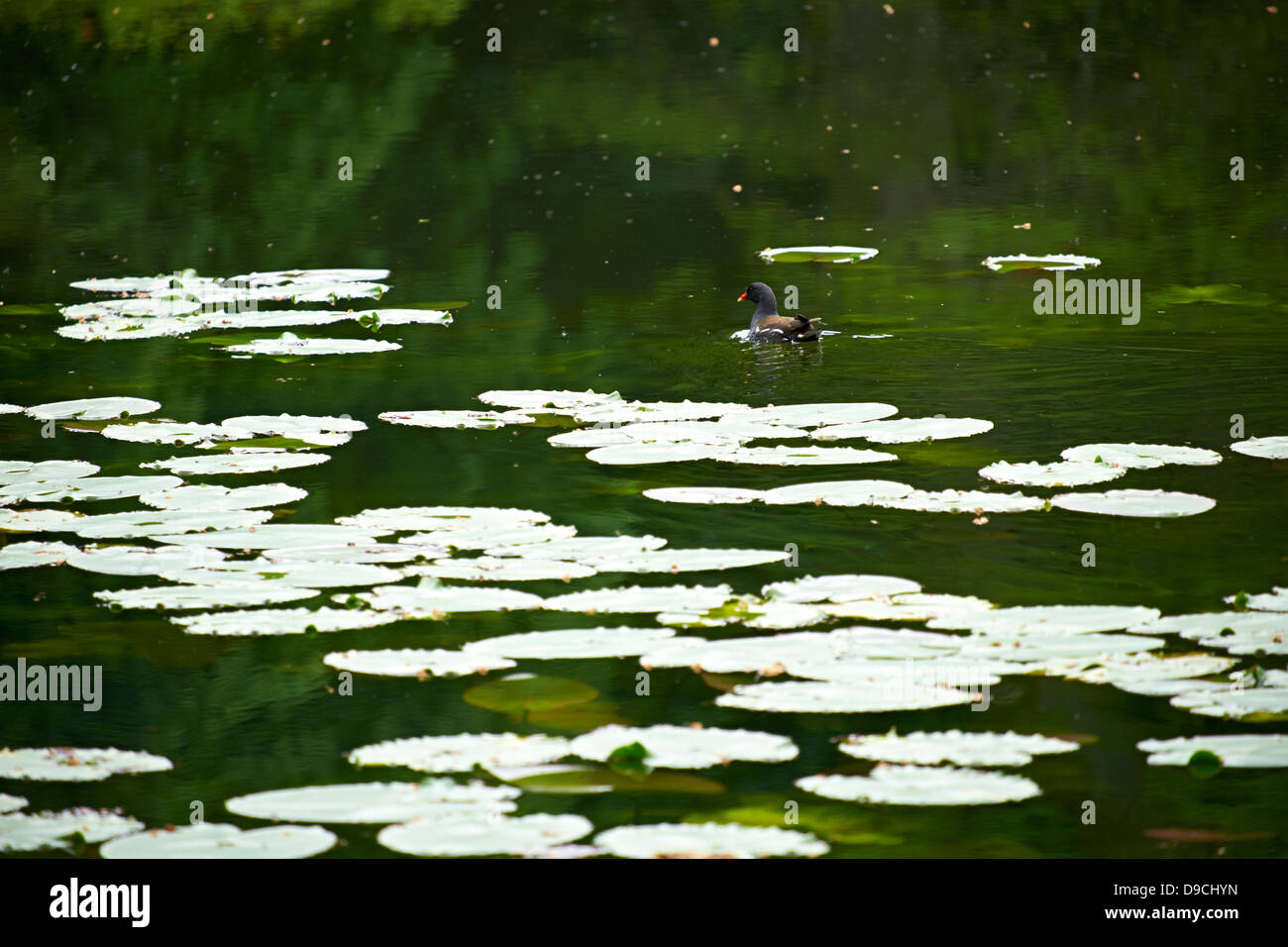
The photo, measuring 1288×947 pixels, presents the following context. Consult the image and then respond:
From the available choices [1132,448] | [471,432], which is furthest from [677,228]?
[1132,448]

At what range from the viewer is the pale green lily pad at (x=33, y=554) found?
581cm

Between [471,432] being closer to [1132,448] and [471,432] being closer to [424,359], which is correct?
[424,359]

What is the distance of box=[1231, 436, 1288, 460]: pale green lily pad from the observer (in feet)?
22.6

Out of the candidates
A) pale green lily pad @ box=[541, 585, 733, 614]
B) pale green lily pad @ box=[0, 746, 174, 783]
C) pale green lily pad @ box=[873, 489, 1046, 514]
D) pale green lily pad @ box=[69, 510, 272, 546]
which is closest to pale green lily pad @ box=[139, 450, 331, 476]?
pale green lily pad @ box=[69, 510, 272, 546]

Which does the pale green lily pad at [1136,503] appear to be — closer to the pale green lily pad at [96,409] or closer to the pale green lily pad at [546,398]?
the pale green lily pad at [546,398]

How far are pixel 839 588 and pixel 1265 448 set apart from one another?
8.54ft

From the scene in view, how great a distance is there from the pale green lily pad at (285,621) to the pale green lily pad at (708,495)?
1.54 metres

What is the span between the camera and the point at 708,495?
6.36 m

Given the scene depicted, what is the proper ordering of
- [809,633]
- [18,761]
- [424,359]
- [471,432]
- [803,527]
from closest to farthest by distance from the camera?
[18,761], [809,633], [803,527], [471,432], [424,359]

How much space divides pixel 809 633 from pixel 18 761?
2092 mm

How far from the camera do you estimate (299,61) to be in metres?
21.5

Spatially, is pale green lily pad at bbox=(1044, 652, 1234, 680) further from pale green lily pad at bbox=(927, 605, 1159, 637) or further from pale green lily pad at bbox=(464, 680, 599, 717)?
pale green lily pad at bbox=(464, 680, 599, 717)

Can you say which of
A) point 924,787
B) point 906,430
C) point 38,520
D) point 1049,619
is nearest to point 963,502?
point 906,430

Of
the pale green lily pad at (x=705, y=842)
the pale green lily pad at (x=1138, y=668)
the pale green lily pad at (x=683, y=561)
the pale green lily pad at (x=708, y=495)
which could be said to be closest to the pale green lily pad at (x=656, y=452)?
the pale green lily pad at (x=708, y=495)
